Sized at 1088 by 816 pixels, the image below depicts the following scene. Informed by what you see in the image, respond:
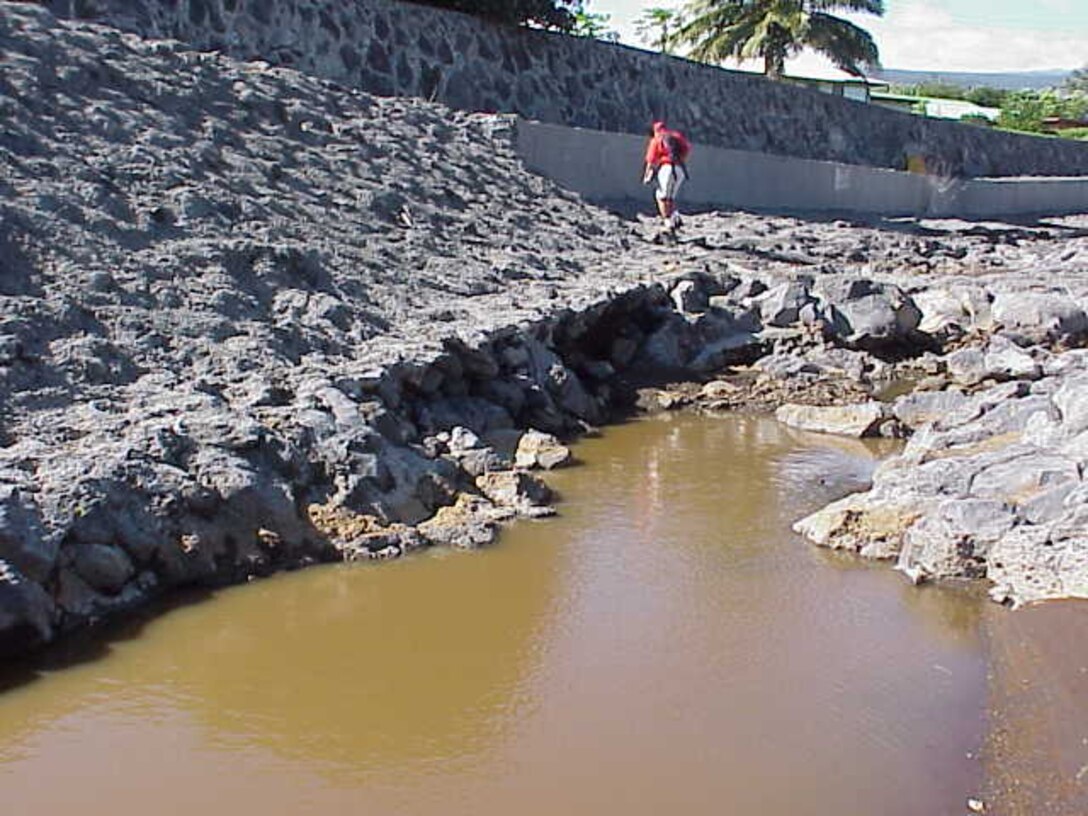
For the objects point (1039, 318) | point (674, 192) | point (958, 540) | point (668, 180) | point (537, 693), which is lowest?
point (537, 693)

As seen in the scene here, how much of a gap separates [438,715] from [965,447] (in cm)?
515

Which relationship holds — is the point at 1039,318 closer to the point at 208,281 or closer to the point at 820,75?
the point at 208,281

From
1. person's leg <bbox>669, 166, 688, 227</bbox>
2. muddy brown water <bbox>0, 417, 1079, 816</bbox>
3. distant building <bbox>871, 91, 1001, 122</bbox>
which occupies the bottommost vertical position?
muddy brown water <bbox>0, 417, 1079, 816</bbox>

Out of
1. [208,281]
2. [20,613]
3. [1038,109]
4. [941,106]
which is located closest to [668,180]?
[208,281]

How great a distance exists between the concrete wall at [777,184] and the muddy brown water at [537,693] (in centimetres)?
1050

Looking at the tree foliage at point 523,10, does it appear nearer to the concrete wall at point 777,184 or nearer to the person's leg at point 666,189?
the concrete wall at point 777,184

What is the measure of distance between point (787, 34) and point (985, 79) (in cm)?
5535

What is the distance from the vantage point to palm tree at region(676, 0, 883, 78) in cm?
3397

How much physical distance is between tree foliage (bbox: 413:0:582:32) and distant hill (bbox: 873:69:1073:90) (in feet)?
163

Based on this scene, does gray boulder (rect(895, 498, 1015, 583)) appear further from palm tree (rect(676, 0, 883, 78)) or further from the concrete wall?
palm tree (rect(676, 0, 883, 78))

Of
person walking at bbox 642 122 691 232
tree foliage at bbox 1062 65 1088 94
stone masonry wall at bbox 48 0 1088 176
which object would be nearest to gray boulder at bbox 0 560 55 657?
stone masonry wall at bbox 48 0 1088 176

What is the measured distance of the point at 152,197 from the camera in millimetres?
11539

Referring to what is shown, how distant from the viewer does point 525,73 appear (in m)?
20.9

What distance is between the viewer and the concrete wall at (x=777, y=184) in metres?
18.7
